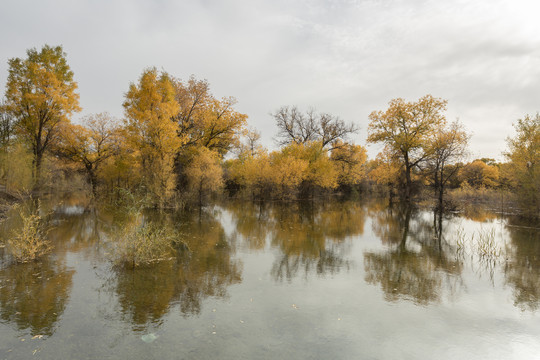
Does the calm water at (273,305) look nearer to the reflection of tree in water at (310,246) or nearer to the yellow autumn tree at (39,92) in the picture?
the reflection of tree in water at (310,246)

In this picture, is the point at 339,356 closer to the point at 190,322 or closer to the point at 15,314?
Answer: the point at 190,322

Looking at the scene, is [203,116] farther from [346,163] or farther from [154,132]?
[346,163]

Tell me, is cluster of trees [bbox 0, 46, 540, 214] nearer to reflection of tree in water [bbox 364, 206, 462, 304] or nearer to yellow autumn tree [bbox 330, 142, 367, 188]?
yellow autumn tree [bbox 330, 142, 367, 188]

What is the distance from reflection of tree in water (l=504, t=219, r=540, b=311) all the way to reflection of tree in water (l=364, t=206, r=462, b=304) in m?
1.14

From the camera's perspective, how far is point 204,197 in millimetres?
25484

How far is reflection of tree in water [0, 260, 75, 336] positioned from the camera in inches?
177

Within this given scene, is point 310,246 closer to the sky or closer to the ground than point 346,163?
closer to the ground

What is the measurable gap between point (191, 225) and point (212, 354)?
10.7 meters

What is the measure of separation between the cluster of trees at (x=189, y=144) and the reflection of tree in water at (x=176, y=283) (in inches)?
481

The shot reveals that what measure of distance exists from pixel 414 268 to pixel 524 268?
325cm

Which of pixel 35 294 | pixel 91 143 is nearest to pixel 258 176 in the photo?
pixel 91 143

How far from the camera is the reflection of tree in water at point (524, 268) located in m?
6.09

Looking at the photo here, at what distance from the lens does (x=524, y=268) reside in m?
8.30

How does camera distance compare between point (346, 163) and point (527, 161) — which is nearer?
point (527, 161)
